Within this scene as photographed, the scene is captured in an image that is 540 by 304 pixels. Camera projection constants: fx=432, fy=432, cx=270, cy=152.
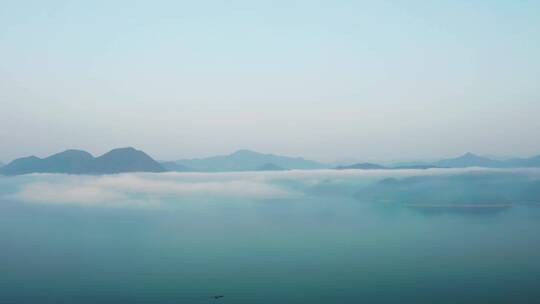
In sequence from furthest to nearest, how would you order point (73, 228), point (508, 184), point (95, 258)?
point (508, 184) < point (73, 228) < point (95, 258)

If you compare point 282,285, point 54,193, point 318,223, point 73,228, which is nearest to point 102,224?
point 73,228

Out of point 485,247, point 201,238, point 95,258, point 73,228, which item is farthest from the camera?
point 73,228

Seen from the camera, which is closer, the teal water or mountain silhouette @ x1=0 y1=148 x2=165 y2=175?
the teal water

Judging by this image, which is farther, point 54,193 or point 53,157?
point 53,157

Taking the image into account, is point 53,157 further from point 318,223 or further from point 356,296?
point 356,296

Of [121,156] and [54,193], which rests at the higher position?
[121,156]

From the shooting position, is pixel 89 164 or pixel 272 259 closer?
pixel 272 259

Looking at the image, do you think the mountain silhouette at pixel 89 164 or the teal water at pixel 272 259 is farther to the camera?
the mountain silhouette at pixel 89 164
